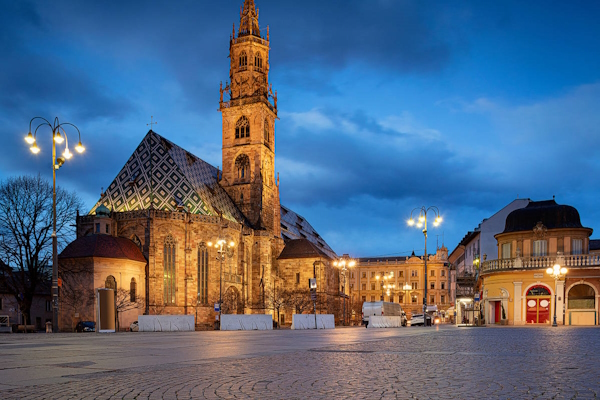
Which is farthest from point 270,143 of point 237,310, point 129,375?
point 129,375

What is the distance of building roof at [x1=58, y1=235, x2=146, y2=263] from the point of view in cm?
5409

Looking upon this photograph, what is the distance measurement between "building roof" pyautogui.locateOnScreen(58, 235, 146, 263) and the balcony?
1313 inches

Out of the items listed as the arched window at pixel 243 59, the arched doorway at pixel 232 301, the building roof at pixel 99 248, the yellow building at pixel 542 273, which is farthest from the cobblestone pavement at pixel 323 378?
the arched window at pixel 243 59

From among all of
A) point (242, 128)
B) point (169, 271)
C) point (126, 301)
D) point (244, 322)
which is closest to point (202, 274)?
point (169, 271)

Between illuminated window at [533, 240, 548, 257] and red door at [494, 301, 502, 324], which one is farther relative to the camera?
red door at [494, 301, 502, 324]

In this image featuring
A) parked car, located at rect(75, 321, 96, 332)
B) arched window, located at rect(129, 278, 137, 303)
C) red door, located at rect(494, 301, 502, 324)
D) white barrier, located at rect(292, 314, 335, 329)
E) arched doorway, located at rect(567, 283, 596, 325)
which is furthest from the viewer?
arched window, located at rect(129, 278, 137, 303)

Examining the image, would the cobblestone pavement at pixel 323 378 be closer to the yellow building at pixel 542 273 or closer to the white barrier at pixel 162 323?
the white barrier at pixel 162 323

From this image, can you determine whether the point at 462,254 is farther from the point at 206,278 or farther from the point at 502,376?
the point at 502,376

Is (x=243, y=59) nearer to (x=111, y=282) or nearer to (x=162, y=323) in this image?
(x=111, y=282)

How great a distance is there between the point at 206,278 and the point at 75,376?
186 feet

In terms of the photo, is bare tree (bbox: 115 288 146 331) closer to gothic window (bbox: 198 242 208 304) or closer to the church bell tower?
gothic window (bbox: 198 242 208 304)

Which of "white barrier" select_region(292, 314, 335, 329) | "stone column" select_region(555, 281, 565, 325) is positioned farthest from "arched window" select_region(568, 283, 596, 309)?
"white barrier" select_region(292, 314, 335, 329)

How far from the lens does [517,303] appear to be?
45.4 meters

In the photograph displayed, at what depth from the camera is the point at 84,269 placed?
5366cm
